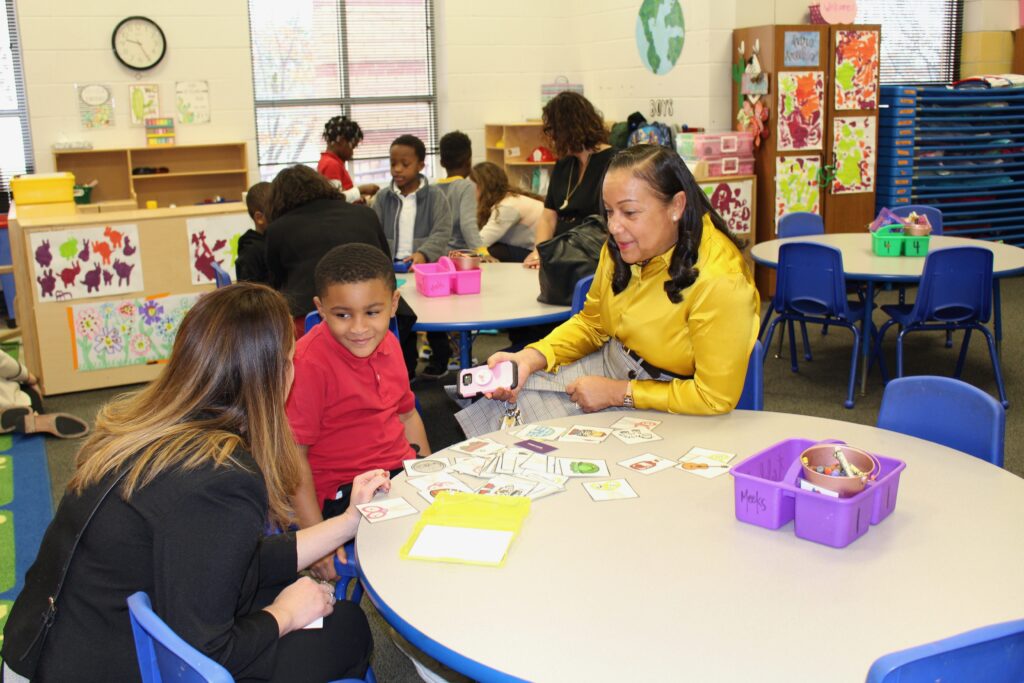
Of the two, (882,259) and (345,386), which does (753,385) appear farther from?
(882,259)

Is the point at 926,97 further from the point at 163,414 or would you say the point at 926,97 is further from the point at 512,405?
the point at 163,414

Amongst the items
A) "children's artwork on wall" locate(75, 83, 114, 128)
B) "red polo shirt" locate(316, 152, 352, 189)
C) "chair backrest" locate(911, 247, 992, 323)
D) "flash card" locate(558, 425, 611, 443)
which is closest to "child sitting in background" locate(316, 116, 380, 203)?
"red polo shirt" locate(316, 152, 352, 189)

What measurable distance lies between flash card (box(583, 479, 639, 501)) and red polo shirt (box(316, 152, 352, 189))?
18.8 ft

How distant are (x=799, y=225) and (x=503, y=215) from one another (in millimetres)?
1920

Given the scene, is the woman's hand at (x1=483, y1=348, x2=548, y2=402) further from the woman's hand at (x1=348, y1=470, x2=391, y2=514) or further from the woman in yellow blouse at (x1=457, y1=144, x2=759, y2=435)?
the woman's hand at (x1=348, y1=470, x2=391, y2=514)

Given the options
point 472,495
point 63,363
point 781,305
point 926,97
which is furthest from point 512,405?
point 926,97

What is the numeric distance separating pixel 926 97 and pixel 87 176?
6728 mm

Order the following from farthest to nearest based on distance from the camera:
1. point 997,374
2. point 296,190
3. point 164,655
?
point 997,374 → point 296,190 → point 164,655

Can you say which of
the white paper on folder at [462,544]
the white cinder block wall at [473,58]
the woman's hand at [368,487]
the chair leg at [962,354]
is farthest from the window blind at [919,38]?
the white paper on folder at [462,544]

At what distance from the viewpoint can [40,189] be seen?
615cm

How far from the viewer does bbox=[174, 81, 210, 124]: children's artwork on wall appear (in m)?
7.83

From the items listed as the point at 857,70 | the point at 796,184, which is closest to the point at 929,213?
the point at 796,184

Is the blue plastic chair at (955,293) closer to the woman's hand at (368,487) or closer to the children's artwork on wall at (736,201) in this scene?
the children's artwork on wall at (736,201)

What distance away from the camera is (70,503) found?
1.61 meters
